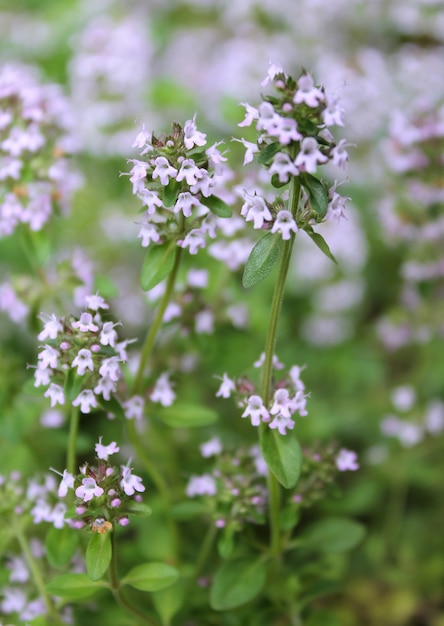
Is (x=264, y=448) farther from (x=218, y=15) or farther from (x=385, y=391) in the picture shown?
(x=218, y=15)

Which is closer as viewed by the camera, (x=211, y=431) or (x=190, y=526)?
(x=190, y=526)

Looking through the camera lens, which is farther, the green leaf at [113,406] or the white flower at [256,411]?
the green leaf at [113,406]

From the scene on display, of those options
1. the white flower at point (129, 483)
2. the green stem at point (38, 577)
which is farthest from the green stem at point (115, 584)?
the green stem at point (38, 577)

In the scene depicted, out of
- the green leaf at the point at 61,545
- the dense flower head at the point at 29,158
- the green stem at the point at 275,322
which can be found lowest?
the green leaf at the point at 61,545

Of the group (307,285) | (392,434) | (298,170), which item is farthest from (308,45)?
(298,170)

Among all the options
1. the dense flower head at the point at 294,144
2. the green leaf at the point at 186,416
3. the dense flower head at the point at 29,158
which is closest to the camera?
the dense flower head at the point at 294,144

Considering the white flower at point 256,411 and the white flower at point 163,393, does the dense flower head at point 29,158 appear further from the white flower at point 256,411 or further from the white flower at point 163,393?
the white flower at point 256,411

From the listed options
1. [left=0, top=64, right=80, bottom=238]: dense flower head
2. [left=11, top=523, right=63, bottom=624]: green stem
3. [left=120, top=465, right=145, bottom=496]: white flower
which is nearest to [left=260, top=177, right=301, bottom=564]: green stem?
[left=120, top=465, right=145, bottom=496]: white flower
